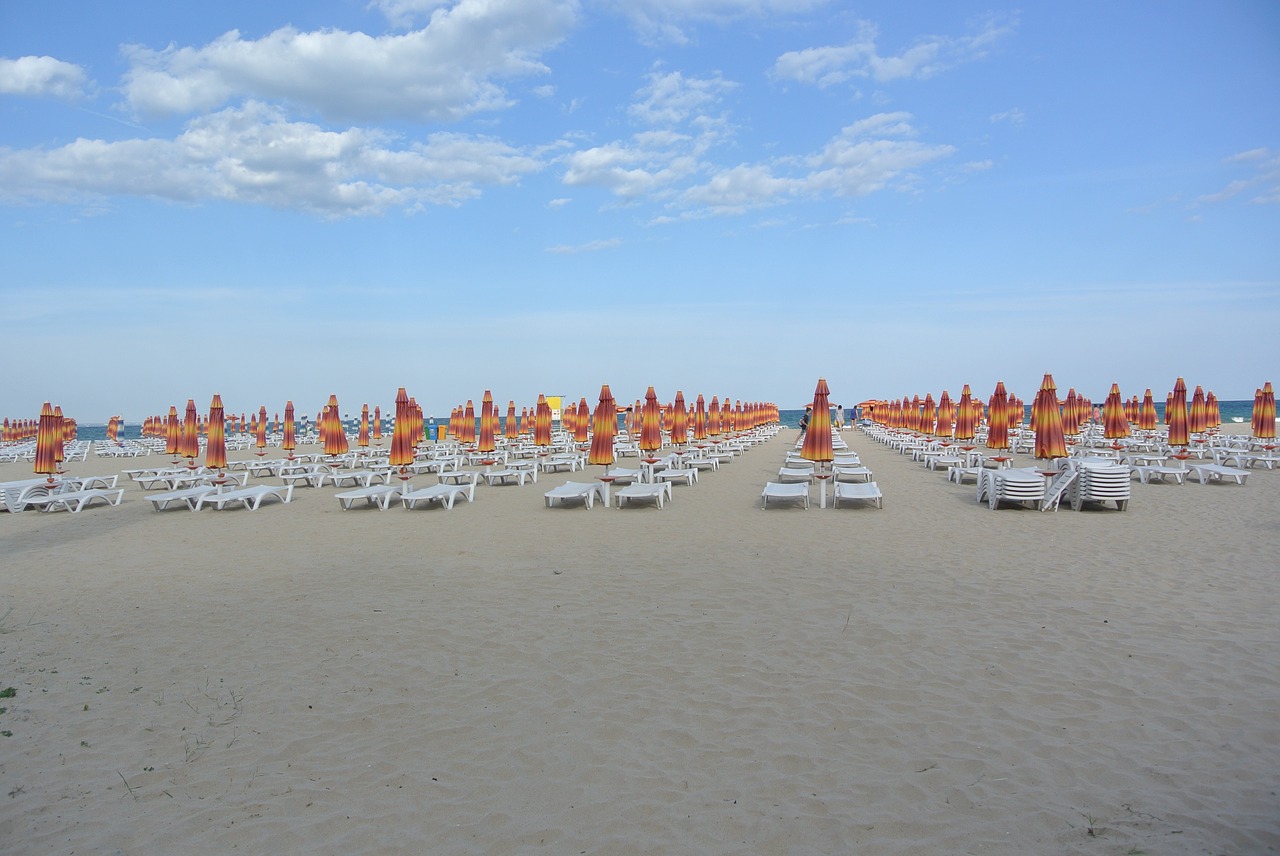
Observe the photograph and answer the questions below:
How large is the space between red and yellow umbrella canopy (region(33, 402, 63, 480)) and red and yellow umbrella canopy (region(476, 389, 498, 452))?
24.5 ft

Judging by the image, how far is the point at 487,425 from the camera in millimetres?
15109

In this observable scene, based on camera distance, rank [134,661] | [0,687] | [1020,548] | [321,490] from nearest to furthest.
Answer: [0,687], [134,661], [1020,548], [321,490]

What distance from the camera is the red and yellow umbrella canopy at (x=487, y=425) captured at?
1497 centimetres

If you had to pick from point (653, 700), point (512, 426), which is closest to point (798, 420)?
point (512, 426)

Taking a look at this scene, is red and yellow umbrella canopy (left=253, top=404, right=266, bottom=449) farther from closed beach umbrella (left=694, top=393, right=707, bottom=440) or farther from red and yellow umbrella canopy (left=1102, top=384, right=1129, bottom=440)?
red and yellow umbrella canopy (left=1102, top=384, right=1129, bottom=440)

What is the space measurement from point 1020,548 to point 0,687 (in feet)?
28.8

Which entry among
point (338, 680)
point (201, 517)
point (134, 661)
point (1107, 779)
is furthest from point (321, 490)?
point (1107, 779)

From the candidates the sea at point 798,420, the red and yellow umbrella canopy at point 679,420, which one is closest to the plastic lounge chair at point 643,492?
the red and yellow umbrella canopy at point 679,420

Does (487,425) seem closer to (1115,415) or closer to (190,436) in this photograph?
(190,436)

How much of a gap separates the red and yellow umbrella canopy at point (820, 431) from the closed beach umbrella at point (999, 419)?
5.18 meters

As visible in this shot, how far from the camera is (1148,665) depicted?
169 inches

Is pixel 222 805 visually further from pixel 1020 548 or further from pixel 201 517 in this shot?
pixel 201 517

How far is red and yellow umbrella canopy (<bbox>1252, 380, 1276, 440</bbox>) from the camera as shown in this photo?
53.0 feet

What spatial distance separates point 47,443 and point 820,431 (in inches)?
533
